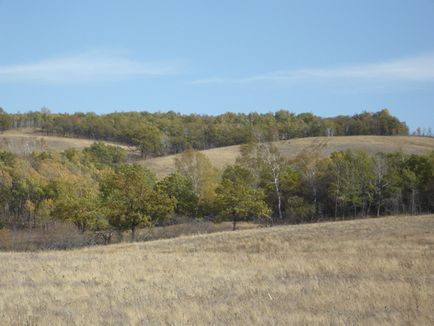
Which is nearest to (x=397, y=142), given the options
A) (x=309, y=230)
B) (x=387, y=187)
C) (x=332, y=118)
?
(x=332, y=118)

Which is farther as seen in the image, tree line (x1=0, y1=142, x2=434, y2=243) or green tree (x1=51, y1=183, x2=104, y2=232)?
green tree (x1=51, y1=183, x2=104, y2=232)

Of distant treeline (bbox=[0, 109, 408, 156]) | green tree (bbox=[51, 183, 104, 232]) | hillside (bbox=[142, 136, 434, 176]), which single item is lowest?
green tree (bbox=[51, 183, 104, 232])

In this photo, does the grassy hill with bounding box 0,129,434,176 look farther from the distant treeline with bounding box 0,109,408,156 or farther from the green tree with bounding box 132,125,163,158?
the distant treeline with bounding box 0,109,408,156

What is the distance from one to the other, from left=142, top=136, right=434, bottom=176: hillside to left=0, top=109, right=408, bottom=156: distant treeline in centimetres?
1352

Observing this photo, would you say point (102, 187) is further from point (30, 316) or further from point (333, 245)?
point (30, 316)

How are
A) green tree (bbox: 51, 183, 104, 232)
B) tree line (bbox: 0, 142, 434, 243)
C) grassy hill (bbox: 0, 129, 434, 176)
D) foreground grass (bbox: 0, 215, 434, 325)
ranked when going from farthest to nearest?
1. grassy hill (bbox: 0, 129, 434, 176)
2. green tree (bbox: 51, 183, 104, 232)
3. tree line (bbox: 0, 142, 434, 243)
4. foreground grass (bbox: 0, 215, 434, 325)

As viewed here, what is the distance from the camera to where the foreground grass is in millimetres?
10766

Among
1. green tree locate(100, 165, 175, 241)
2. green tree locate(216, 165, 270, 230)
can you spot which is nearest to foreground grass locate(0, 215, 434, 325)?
green tree locate(100, 165, 175, 241)

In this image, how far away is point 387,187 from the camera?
63.6 m

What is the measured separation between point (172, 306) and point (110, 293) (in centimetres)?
292

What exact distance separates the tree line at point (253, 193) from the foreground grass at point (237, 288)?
90.5ft

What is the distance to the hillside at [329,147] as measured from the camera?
115 meters

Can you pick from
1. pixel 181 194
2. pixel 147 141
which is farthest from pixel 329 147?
pixel 181 194

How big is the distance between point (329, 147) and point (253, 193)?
230ft
